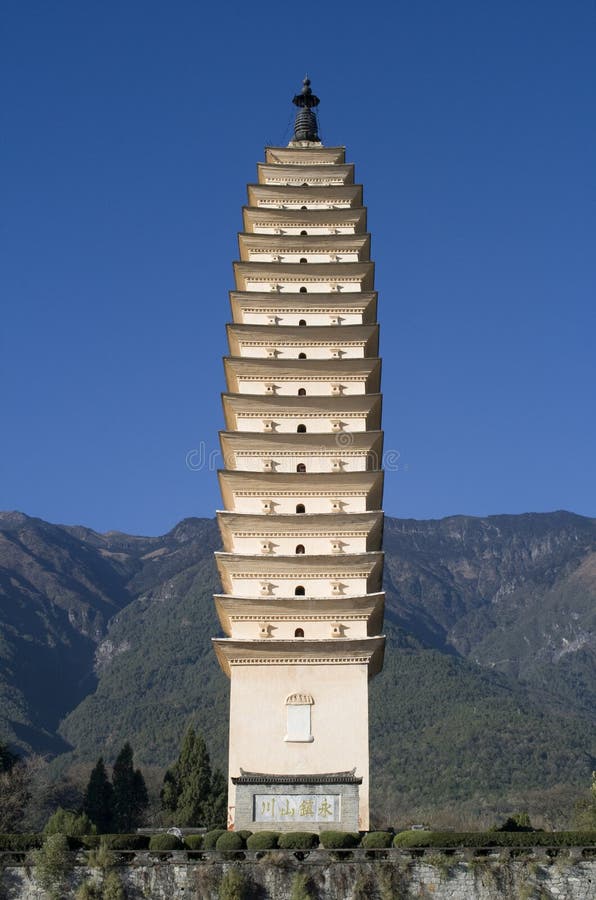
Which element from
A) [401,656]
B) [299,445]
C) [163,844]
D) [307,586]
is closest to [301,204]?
[299,445]

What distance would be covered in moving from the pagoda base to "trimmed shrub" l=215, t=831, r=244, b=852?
73.5 inches

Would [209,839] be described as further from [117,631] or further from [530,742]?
[117,631]

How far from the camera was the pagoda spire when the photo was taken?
39272 mm

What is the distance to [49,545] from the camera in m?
159

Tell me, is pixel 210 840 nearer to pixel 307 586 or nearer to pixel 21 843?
pixel 21 843

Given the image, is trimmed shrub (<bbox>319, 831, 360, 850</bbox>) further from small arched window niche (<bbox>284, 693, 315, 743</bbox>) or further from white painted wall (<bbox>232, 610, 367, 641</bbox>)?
white painted wall (<bbox>232, 610, 367, 641</bbox>)

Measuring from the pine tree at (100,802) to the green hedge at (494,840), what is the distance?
24.1 m

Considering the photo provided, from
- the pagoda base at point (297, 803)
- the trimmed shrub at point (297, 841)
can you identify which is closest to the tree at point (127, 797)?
the pagoda base at point (297, 803)

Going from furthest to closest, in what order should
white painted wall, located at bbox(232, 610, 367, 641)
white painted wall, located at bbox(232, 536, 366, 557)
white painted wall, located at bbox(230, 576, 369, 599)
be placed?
white painted wall, located at bbox(232, 536, 366, 557), white painted wall, located at bbox(230, 576, 369, 599), white painted wall, located at bbox(232, 610, 367, 641)

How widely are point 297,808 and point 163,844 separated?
11.4 feet

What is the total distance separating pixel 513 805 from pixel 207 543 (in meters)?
99.6

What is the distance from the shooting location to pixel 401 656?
10181 cm

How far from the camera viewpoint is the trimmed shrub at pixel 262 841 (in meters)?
21.3

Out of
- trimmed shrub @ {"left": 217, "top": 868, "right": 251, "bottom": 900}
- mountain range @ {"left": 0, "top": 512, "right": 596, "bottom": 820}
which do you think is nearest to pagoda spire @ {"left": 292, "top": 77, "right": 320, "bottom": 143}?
trimmed shrub @ {"left": 217, "top": 868, "right": 251, "bottom": 900}
